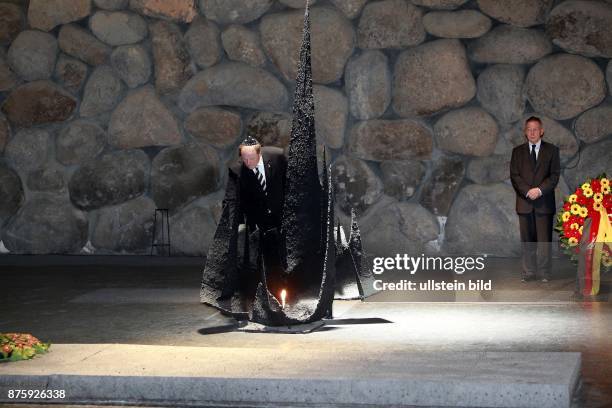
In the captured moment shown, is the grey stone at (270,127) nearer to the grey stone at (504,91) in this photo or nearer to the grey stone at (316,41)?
the grey stone at (316,41)

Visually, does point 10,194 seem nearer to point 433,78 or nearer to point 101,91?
point 101,91

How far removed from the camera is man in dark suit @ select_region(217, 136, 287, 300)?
8289mm

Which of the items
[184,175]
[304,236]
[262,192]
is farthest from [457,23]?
[304,236]

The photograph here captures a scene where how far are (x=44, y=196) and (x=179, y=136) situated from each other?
1.68 meters

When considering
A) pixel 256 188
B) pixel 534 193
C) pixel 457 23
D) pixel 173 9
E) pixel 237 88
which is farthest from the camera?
pixel 173 9

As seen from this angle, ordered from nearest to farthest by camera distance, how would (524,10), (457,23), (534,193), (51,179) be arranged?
(534,193)
(524,10)
(457,23)
(51,179)

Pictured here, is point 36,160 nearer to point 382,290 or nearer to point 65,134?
point 65,134

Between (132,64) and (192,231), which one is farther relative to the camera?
(132,64)

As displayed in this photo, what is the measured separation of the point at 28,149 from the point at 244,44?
2.69 meters

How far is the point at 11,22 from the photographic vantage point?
13.1 m

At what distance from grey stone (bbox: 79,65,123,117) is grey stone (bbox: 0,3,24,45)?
104 centimetres

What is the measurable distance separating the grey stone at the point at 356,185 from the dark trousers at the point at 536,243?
221 centimetres

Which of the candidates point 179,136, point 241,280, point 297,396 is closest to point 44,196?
point 179,136

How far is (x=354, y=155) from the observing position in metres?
12.2
